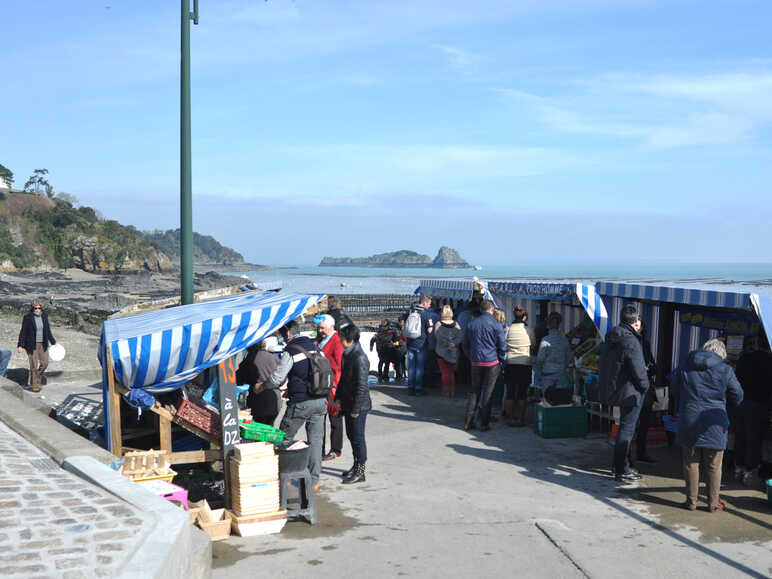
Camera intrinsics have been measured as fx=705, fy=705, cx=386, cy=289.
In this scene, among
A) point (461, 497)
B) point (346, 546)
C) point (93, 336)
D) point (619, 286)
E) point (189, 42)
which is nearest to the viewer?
point (346, 546)

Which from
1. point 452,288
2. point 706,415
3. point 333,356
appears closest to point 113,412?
point 333,356

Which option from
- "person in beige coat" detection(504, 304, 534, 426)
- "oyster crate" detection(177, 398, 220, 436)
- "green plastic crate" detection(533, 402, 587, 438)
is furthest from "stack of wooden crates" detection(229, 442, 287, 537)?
"person in beige coat" detection(504, 304, 534, 426)

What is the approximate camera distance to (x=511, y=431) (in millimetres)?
10305

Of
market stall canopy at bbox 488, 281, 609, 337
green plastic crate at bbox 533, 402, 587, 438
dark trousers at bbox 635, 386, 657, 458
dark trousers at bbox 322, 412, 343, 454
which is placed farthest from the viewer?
market stall canopy at bbox 488, 281, 609, 337

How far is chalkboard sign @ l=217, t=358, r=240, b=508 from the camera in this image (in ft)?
21.9

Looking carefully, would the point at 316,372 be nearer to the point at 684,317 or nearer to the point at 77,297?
the point at 684,317

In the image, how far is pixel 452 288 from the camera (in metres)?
15.2

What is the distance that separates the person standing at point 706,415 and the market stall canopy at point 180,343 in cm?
401

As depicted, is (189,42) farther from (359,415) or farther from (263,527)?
(263,527)

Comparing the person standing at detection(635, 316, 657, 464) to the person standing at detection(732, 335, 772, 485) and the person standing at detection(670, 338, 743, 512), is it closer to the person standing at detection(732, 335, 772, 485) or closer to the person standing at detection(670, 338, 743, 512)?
the person standing at detection(732, 335, 772, 485)

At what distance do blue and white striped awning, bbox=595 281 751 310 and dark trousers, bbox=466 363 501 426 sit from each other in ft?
6.49

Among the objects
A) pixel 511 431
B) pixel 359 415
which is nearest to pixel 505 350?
pixel 511 431

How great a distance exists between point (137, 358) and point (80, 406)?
3.53 metres

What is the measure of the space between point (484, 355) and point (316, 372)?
361cm
